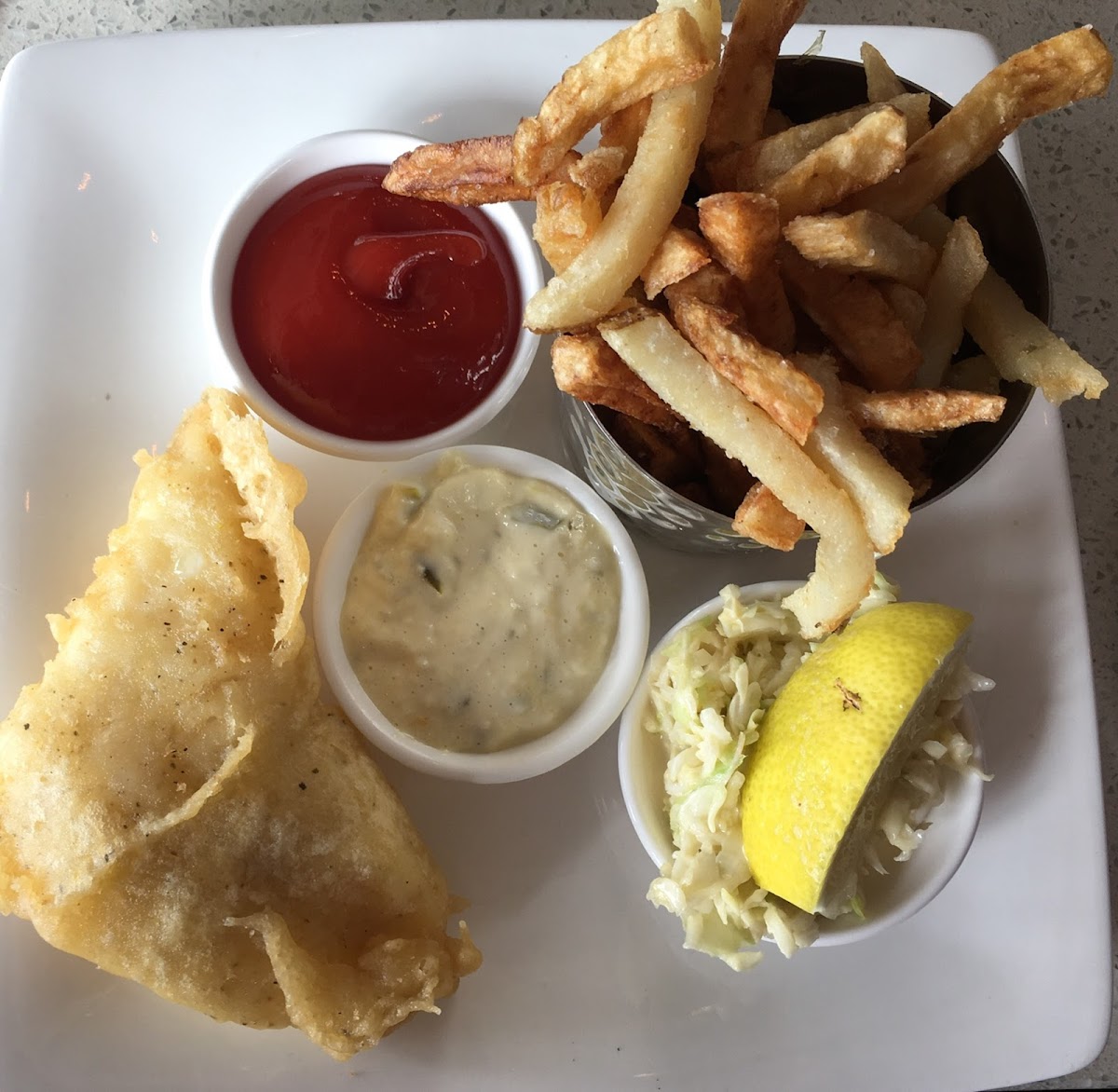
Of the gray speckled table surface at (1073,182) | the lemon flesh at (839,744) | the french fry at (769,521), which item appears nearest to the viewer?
the french fry at (769,521)

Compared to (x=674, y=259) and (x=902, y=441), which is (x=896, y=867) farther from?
(x=674, y=259)

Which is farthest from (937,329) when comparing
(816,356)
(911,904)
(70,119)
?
(70,119)

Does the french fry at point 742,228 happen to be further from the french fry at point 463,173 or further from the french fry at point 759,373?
the french fry at point 463,173

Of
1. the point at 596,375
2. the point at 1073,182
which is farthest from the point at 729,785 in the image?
the point at 1073,182

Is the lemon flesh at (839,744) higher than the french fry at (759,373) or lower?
lower

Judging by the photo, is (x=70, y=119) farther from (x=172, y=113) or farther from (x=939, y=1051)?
(x=939, y=1051)

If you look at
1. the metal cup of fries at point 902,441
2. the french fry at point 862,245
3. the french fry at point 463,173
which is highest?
the french fry at point 463,173

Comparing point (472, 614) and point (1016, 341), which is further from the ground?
point (1016, 341)

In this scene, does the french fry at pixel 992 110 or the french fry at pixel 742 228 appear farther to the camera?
the french fry at pixel 992 110

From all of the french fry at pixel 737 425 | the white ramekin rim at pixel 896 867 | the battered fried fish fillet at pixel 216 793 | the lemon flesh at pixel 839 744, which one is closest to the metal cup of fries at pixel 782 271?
the french fry at pixel 737 425
